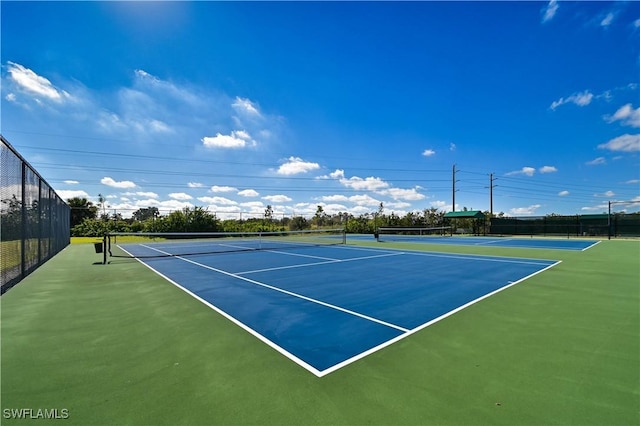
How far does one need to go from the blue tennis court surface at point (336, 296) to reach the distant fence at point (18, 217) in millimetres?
3201

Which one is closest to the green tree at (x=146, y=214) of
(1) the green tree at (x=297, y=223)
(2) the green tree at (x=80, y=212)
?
(2) the green tree at (x=80, y=212)

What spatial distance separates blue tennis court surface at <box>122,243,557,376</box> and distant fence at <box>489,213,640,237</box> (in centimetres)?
2587

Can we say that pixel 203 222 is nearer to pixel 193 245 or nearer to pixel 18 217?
pixel 193 245

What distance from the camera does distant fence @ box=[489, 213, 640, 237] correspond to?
27328mm

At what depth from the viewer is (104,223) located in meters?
31.2

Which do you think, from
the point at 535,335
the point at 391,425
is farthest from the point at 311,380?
the point at 535,335

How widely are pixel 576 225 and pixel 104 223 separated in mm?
48172

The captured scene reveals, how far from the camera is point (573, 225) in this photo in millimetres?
29734

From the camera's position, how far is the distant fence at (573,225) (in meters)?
27.3

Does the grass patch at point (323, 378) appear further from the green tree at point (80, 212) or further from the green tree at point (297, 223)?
the green tree at point (80, 212)

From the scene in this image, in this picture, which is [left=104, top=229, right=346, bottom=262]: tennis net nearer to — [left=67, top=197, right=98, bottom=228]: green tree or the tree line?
the tree line

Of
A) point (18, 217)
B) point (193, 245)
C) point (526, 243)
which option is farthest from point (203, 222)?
point (526, 243)

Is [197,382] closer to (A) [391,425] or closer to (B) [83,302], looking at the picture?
(A) [391,425]

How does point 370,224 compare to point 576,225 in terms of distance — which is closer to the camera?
point 576,225
